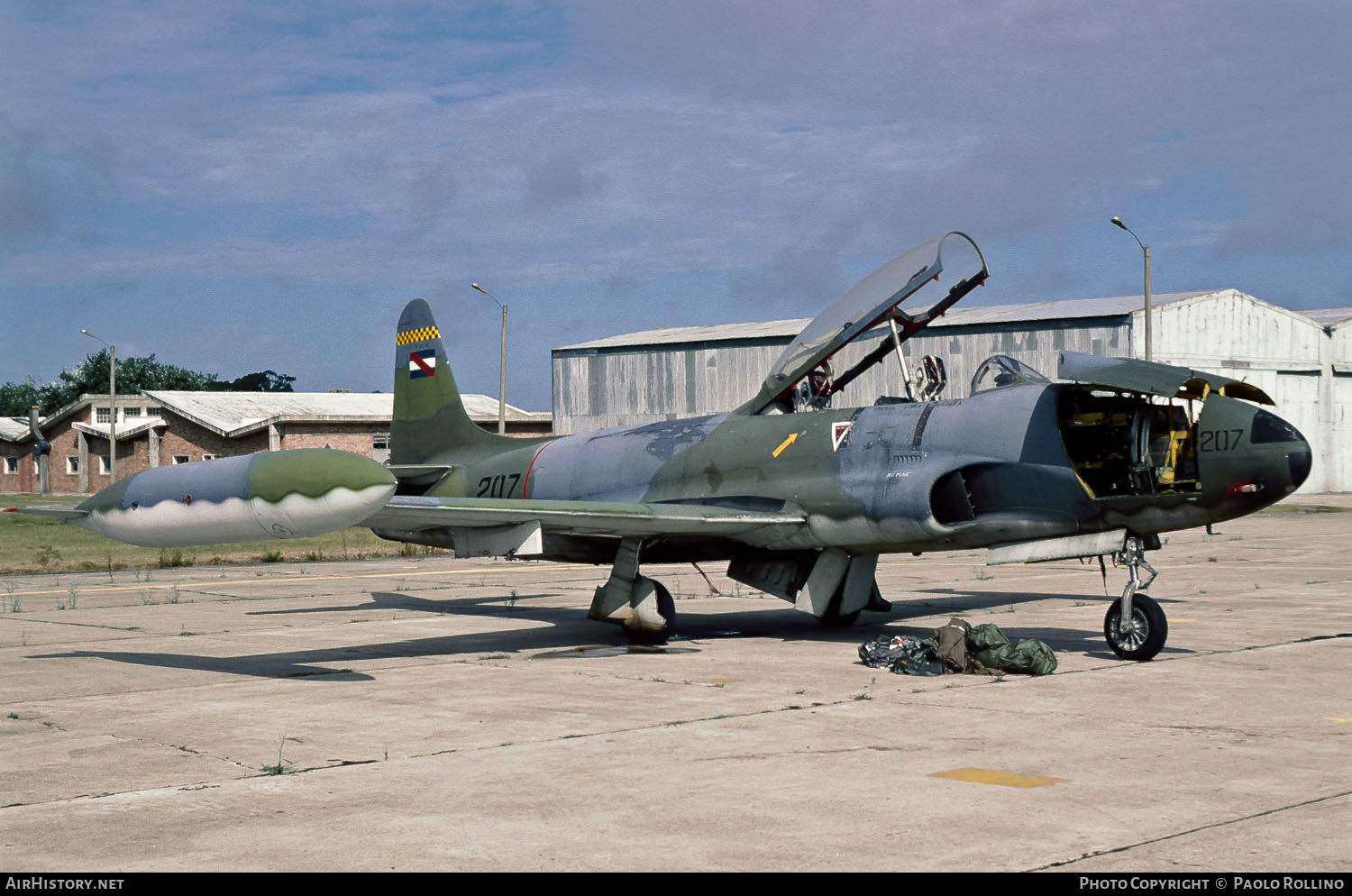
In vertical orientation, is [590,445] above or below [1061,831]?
above

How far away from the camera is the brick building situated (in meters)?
64.4

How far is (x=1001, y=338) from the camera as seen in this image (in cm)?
4709

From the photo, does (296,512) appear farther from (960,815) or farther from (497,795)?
(960,815)

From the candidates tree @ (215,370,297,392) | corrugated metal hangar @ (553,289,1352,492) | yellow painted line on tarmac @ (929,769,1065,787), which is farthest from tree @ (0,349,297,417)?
yellow painted line on tarmac @ (929,769,1065,787)

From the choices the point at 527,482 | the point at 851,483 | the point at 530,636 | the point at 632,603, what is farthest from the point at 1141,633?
the point at 527,482

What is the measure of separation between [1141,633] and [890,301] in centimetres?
428

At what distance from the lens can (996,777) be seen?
7.27 meters

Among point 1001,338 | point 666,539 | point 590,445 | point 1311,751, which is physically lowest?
point 1311,751

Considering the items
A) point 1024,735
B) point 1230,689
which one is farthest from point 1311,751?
point 1230,689

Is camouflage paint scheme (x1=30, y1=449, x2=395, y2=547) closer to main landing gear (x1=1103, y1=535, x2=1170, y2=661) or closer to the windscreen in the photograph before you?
the windscreen

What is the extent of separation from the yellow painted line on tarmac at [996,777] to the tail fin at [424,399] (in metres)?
11.5

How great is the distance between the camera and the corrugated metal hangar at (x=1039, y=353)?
46156 mm

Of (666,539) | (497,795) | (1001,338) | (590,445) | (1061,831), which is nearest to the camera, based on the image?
(1061,831)
